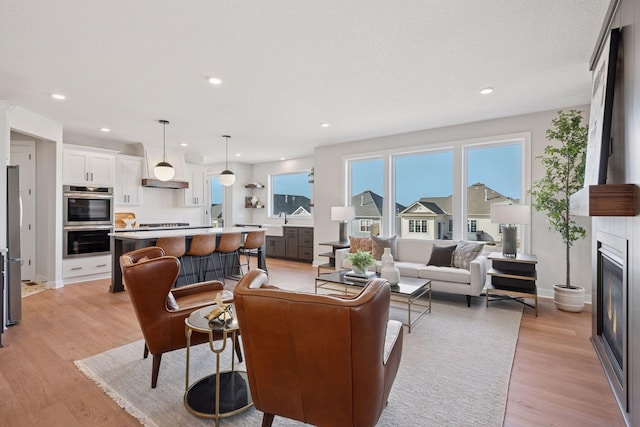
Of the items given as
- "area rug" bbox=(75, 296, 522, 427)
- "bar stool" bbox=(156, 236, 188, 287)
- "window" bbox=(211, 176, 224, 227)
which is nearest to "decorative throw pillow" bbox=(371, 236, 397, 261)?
"area rug" bbox=(75, 296, 522, 427)

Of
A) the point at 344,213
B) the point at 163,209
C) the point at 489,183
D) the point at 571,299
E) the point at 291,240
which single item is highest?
the point at 489,183

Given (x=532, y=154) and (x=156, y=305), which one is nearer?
(x=156, y=305)

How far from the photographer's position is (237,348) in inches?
104

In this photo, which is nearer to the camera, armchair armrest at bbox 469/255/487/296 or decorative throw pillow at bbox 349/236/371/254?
armchair armrest at bbox 469/255/487/296

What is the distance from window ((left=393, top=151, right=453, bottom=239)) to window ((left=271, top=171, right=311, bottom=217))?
10.1ft

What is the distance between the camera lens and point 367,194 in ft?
A: 21.5

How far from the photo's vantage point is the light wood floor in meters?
1.96

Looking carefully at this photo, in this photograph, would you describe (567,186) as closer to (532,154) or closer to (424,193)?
(532,154)

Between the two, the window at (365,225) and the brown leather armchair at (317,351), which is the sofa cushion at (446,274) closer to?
the window at (365,225)

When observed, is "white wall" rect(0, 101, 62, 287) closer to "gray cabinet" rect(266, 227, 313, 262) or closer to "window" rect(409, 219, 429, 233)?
"gray cabinet" rect(266, 227, 313, 262)

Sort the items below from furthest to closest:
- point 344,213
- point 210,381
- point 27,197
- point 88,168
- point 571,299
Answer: point 344,213
point 88,168
point 27,197
point 571,299
point 210,381

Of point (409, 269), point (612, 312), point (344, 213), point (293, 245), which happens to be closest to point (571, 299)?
point (612, 312)

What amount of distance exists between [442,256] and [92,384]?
419cm

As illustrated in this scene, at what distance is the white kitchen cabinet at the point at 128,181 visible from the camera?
6.36 meters
